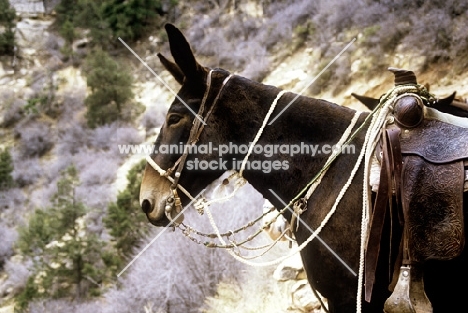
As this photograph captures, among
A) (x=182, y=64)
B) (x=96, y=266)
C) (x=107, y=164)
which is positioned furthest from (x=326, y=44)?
(x=182, y=64)

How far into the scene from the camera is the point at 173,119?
2.41 metres

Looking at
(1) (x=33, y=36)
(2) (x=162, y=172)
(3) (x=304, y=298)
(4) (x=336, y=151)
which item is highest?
(4) (x=336, y=151)

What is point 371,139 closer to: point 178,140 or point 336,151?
point 336,151

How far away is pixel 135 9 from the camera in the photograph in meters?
15.7

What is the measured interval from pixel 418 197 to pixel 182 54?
4.48 feet

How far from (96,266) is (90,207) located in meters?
1.87

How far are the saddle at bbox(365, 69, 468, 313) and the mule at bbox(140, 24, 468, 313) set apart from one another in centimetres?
11

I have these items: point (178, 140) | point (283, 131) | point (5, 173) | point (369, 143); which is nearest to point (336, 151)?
point (369, 143)

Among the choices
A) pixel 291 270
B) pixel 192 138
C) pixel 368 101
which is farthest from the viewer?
pixel 291 270

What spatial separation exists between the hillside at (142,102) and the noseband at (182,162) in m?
2.63

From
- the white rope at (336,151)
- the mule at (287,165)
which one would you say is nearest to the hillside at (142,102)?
the mule at (287,165)

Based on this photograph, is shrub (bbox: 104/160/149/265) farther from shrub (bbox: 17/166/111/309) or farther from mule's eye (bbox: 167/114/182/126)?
mule's eye (bbox: 167/114/182/126)

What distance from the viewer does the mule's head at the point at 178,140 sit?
234cm

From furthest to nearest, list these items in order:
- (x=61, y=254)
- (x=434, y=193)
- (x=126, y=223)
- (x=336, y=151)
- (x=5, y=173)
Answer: (x=5, y=173)
(x=126, y=223)
(x=61, y=254)
(x=336, y=151)
(x=434, y=193)
